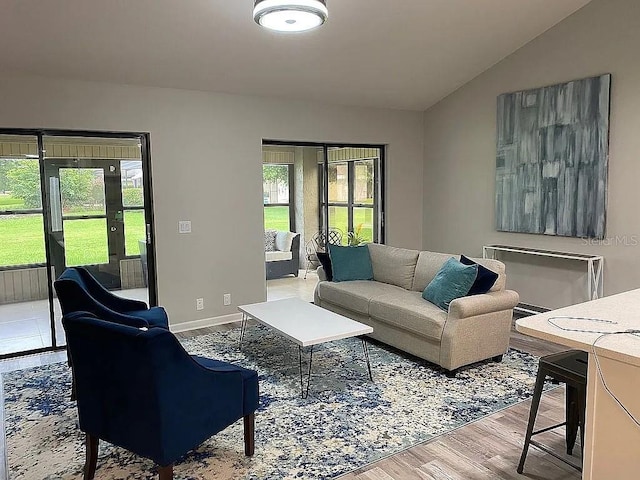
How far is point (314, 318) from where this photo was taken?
394 cm

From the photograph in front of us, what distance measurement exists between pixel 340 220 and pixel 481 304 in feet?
9.94

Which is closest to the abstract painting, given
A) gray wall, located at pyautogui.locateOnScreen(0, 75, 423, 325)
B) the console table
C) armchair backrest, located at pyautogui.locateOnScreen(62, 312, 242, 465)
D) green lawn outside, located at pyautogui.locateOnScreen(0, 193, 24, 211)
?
the console table

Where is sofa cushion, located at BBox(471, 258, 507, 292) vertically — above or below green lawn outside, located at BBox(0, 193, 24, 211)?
below

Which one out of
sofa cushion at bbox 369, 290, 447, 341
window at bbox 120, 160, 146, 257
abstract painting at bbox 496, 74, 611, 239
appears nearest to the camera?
sofa cushion at bbox 369, 290, 447, 341

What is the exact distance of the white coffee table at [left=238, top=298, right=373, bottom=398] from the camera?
3.49 meters

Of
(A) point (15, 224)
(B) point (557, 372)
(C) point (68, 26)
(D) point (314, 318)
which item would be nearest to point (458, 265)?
(D) point (314, 318)

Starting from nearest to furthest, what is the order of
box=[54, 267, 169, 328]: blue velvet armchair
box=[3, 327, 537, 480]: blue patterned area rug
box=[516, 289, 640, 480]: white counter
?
box=[516, 289, 640, 480]: white counter → box=[3, 327, 537, 480]: blue patterned area rug → box=[54, 267, 169, 328]: blue velvet armchair

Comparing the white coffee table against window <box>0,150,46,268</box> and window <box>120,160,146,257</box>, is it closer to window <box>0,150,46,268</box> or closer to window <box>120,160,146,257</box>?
window <box>120,160,146,257</box>

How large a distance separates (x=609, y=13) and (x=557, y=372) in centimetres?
394

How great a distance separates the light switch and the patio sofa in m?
1.15

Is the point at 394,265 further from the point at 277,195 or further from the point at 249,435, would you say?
the point at 249,435

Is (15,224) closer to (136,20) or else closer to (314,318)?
(136,20)

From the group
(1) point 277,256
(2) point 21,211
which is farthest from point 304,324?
(2) point 21,211

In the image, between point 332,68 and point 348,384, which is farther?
point 332,68
